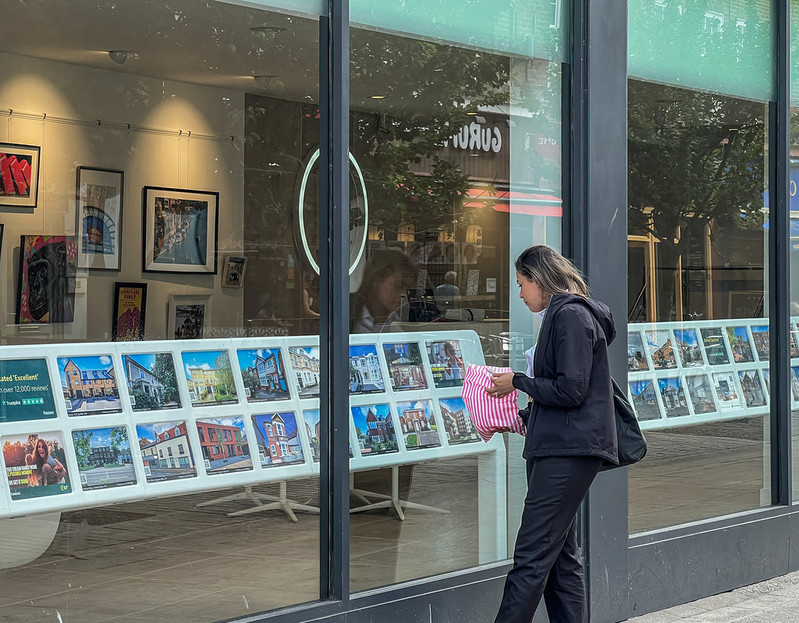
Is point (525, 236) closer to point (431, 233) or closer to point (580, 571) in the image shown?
point (431, 233)

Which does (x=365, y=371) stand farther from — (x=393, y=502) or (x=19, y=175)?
(x=19, y=175)

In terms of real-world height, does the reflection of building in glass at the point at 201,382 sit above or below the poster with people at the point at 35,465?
above

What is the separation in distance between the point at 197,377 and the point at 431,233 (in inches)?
52.9

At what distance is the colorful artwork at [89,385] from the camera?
14.9ft

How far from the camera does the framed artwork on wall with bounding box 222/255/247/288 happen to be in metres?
5.93

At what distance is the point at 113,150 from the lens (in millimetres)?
7438

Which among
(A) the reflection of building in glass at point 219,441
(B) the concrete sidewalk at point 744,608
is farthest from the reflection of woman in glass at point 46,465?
(B) the concrete sidewalk at point 744,608

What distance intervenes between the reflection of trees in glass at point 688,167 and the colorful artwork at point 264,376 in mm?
2186

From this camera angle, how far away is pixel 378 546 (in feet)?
16.9

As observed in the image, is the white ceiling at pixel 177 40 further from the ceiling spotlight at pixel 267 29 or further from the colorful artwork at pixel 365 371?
the colorful artwork at pixel 365 371

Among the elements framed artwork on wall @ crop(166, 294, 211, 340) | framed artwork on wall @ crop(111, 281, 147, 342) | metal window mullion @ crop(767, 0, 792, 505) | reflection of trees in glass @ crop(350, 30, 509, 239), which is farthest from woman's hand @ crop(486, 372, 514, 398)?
metal window mullion @ crop(767, 0, 792, 505)

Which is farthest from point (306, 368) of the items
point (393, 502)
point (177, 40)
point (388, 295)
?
point (177, 40)

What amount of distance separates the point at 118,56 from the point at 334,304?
3.03 meters

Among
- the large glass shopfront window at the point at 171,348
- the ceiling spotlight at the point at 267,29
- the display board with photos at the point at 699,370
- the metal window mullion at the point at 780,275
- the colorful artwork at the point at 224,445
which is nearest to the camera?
the large glass shopfront window at the point at 171,348
